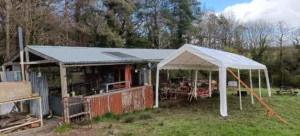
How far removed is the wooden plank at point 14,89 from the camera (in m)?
6.60

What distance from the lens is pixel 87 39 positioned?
20328 mm

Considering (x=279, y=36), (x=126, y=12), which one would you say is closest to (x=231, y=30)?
(x=279, y=36)

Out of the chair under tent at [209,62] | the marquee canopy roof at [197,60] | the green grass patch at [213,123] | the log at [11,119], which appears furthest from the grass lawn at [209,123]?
the log at [11,119]

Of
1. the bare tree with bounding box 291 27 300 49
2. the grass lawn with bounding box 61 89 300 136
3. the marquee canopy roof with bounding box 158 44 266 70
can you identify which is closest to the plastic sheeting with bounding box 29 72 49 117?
the grass lawn with bounding box 61 89 300 136

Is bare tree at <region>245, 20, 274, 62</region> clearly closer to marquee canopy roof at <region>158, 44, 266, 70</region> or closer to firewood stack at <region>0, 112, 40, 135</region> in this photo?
marquee canopy roof at <region>158, 44, 266, 70</region>

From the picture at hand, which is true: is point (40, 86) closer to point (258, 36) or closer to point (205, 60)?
point (205, 60)

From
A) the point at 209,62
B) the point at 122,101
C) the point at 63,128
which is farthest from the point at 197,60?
the point at 63,128

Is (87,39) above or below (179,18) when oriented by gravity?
below

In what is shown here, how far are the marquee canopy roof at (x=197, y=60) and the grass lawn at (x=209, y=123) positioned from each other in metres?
1.82

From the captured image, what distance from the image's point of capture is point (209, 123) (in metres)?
7.13

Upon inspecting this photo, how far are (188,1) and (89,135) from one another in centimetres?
2349

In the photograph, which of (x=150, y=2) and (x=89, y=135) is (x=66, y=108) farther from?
(x=150, y=2)

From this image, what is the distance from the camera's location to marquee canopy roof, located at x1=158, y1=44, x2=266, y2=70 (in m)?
8.25

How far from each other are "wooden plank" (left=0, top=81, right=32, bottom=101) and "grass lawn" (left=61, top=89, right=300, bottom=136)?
2.66 metres
